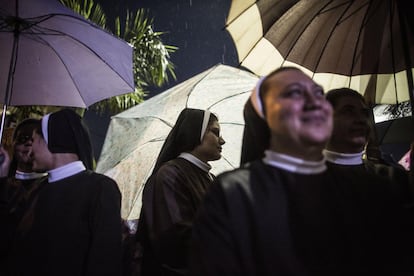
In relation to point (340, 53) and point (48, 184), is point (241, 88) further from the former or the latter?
point (48, 184)

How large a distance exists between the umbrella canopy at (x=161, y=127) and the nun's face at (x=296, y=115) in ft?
10.0

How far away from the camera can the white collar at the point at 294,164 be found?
63.8 inches

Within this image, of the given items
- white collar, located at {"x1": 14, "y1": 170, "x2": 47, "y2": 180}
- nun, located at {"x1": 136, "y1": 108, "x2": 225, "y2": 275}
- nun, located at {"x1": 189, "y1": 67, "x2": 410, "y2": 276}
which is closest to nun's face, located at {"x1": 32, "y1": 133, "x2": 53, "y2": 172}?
nun, located at {"x1": 136, "y1": 108, "x2": 225, "y2": 275}

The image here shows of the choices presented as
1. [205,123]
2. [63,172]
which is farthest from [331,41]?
[63,172]

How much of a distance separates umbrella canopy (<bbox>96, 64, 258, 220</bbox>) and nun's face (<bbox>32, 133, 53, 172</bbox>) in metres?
1.93

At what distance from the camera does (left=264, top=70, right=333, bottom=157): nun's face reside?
160 centimetres

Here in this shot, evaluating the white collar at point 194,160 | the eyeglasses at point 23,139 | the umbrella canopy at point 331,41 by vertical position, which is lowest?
the white collar at point 194,160

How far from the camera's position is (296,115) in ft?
5.32

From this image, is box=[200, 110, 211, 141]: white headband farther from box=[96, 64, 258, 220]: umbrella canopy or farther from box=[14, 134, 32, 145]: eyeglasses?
box=[14, 134, 32, 145]: eyeglasses

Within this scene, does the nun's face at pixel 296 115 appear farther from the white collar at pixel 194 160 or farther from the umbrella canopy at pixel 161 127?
the umbrella canopy at pixel 161 127

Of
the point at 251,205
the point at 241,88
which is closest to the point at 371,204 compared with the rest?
the point at 251,205

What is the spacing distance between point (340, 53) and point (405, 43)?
649mm

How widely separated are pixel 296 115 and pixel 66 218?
1552 millimetres

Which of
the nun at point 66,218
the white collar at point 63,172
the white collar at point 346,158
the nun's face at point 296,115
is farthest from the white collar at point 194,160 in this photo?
the nun's face at point 296,115
